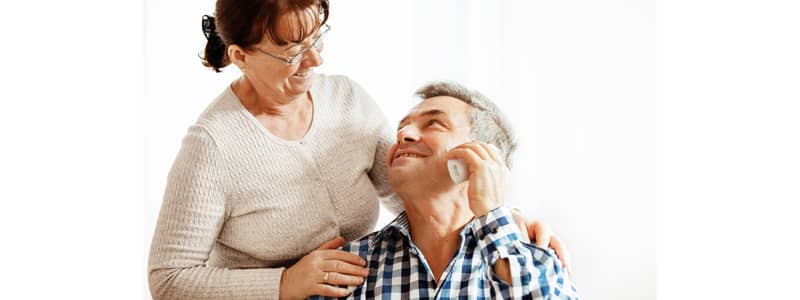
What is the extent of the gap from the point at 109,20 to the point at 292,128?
695mm

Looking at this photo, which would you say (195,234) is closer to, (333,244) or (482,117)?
(333,244)

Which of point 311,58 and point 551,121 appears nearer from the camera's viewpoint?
point 311,58

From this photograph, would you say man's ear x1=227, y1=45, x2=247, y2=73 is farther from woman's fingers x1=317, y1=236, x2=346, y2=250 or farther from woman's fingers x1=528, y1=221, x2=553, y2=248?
woman's fingers x1=528, y1=221, x2=553, y2=248

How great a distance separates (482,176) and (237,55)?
21.3 inches

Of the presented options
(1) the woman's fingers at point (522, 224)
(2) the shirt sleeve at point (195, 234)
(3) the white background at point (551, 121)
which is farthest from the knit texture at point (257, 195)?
(3) the white background at point (551, 121)

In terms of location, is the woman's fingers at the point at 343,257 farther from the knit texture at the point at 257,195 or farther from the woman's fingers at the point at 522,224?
the woman's fingers at the point at 522,224

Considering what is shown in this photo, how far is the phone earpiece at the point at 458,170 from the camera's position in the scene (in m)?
1.59

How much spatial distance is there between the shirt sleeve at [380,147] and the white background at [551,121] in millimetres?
548

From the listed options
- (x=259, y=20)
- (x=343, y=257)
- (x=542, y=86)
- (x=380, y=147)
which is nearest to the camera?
(x=259, y=20)

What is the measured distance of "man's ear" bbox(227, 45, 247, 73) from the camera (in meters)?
1.57

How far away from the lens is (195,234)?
1.57 meters

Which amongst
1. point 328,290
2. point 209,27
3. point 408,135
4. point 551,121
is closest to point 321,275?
point 328,290

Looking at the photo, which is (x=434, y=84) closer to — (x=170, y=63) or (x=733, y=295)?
(x=170, y=63)

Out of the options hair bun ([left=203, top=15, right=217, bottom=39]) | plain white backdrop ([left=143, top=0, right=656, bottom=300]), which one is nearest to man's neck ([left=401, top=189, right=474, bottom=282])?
hair bun ([left=203, top=15, right=217, bottom=39])
